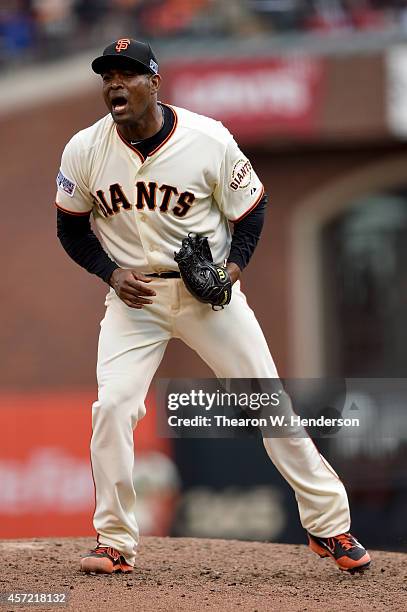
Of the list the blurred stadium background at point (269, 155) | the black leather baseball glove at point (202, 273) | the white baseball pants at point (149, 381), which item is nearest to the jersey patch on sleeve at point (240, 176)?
the black leather baseball glove at point (202, 273)

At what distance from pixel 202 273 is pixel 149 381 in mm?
591

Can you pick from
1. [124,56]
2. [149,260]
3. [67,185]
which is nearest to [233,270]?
[149,260]

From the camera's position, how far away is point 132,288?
5.50 metres

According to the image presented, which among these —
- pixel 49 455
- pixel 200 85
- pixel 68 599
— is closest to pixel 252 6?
pixel 200 85

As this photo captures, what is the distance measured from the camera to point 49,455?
10.7m

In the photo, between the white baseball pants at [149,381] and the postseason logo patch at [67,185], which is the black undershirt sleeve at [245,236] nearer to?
A: the white baseball pants at [149,381]

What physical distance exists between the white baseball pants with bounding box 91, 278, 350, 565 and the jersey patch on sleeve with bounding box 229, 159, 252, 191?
0.47 m

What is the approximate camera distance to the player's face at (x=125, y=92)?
5.36 m

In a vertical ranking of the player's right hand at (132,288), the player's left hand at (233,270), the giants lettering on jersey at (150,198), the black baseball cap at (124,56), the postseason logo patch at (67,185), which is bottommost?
the player's right hand at (132,288)

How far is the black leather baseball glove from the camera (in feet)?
17.7

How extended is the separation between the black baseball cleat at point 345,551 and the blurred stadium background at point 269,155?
9.14m

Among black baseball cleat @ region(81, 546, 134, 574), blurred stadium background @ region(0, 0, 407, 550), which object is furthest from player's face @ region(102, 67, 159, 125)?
blurred stadium background @ region(0, 0, 407, 550)

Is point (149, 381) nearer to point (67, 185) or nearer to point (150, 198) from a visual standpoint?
point (150, 198)

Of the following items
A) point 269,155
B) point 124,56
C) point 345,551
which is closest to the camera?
point 124,56
